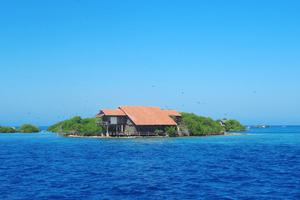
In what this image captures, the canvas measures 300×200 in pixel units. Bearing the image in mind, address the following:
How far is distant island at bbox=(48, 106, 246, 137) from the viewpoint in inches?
3359

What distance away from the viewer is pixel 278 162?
39719mm

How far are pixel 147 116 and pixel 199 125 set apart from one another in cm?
1423

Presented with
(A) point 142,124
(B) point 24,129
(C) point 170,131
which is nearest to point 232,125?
(C) point 170,131

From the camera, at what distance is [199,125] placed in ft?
313

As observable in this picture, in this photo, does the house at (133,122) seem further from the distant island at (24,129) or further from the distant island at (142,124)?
the distant island at (24,129)

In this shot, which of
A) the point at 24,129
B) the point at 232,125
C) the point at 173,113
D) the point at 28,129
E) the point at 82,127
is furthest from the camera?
the point at 232,125

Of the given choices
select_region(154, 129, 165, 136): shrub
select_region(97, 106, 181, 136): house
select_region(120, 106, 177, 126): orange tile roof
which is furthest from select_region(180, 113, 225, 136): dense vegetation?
select_region(154, 129, 165, 136): shrub

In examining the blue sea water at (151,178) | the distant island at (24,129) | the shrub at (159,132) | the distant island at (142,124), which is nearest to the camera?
the blue sea water at (151,178)

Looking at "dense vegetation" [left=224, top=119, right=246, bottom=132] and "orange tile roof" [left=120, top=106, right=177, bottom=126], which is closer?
"orange tile roof" [left=120, top=106, right=177, bottom=126]

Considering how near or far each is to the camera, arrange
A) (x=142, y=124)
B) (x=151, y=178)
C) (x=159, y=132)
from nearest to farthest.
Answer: (x=151, y=178), (x=142, y=124), (x=159, y=132)

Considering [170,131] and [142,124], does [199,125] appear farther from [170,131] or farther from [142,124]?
[142,124]

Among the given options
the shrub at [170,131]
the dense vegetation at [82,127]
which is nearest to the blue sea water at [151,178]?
the shrub at [170,131]

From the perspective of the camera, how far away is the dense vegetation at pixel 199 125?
93.5 metres

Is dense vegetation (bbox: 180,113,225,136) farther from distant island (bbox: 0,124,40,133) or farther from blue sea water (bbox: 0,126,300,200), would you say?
distant island (bbox: 0,124,40,133)
